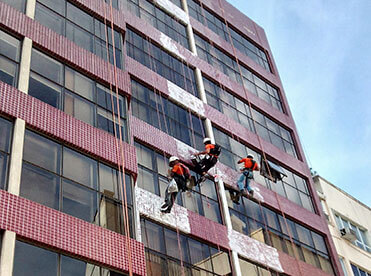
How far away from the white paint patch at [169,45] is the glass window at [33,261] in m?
13.7

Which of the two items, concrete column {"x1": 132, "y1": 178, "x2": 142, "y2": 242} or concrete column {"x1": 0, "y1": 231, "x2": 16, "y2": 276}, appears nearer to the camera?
concrete column {"x1": 0, "y1": 231, "x2": 16, "y2": 276}

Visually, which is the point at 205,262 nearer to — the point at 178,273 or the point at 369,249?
the point at 178,273

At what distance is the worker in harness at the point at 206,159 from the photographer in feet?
61.9

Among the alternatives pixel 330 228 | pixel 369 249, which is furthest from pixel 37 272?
pixel 369 249

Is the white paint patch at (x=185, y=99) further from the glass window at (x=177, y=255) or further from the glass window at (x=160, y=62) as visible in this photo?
the glass window at (x=177, y=255)

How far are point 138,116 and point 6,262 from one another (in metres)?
9.54

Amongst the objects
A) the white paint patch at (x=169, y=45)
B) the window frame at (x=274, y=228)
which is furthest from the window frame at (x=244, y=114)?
the window frame at (x=274, y=228)

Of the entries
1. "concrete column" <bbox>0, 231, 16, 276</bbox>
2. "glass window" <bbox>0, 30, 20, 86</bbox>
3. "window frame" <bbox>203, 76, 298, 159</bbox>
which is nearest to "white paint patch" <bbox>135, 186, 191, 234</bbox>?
"glass window" <bbox>0, 30, 20, 86</bbox>

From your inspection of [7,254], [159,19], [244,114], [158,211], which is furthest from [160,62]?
[7,254]

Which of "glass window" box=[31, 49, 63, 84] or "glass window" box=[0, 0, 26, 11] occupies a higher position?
"glass window" box=[0, 0, 26, 11]

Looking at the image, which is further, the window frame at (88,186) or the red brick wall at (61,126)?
the red brick wall at (61,126)

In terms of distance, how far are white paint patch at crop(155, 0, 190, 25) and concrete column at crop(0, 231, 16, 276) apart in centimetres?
1670

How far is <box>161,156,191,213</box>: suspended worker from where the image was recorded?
55.7ft

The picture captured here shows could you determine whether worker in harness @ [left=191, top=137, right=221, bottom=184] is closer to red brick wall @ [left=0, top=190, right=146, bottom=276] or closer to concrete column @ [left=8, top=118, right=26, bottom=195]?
red brick wall @ [left=0, top=190, right=146, bottom=276]
